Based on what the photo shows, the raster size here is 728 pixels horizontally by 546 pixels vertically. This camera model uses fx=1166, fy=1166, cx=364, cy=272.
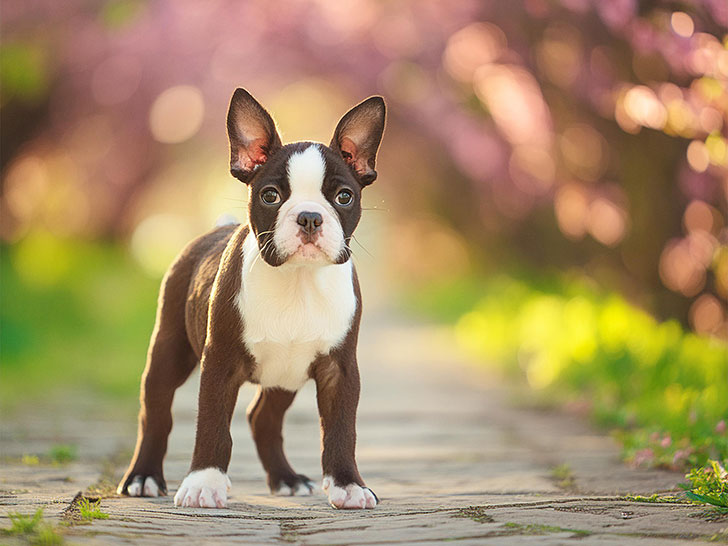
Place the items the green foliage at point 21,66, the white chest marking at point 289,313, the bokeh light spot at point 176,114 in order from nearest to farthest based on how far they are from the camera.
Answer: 1. the white chest marking at point 289,313
2. the green foliage at point 21,66
3. the bokeh light spot at point 176,114

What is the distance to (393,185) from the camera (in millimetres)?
23375

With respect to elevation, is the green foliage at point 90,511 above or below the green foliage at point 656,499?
below

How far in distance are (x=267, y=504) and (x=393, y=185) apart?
19256mm

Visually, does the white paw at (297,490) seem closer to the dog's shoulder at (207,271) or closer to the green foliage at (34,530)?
the dog's shoulder at (207,271)

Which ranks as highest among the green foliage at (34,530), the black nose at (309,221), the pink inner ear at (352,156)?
the pink inner ear at (352,156)

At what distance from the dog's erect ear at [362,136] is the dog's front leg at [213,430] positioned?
833 mm

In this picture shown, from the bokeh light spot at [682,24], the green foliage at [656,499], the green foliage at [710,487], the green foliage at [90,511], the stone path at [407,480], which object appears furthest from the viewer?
the bokeh light spot at [682,24]

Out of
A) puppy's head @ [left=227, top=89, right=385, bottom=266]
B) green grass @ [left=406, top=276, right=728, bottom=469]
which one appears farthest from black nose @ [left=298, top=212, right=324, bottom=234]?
green grass @ [left=406, top=276, right=728, bottom=469]

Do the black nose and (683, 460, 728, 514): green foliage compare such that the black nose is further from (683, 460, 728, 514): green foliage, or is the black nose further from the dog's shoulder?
(683, 460, 728, 514): green foliage

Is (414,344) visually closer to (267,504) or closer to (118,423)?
(118,423)

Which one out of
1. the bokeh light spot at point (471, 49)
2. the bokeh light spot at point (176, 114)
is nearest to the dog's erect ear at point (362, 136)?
the bokeh light spot at point (471, 49)

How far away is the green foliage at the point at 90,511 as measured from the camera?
358cm

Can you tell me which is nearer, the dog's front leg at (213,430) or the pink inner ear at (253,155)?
the dog's front leg at (213,430)

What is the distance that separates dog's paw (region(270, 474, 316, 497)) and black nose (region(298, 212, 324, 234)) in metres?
1.34
